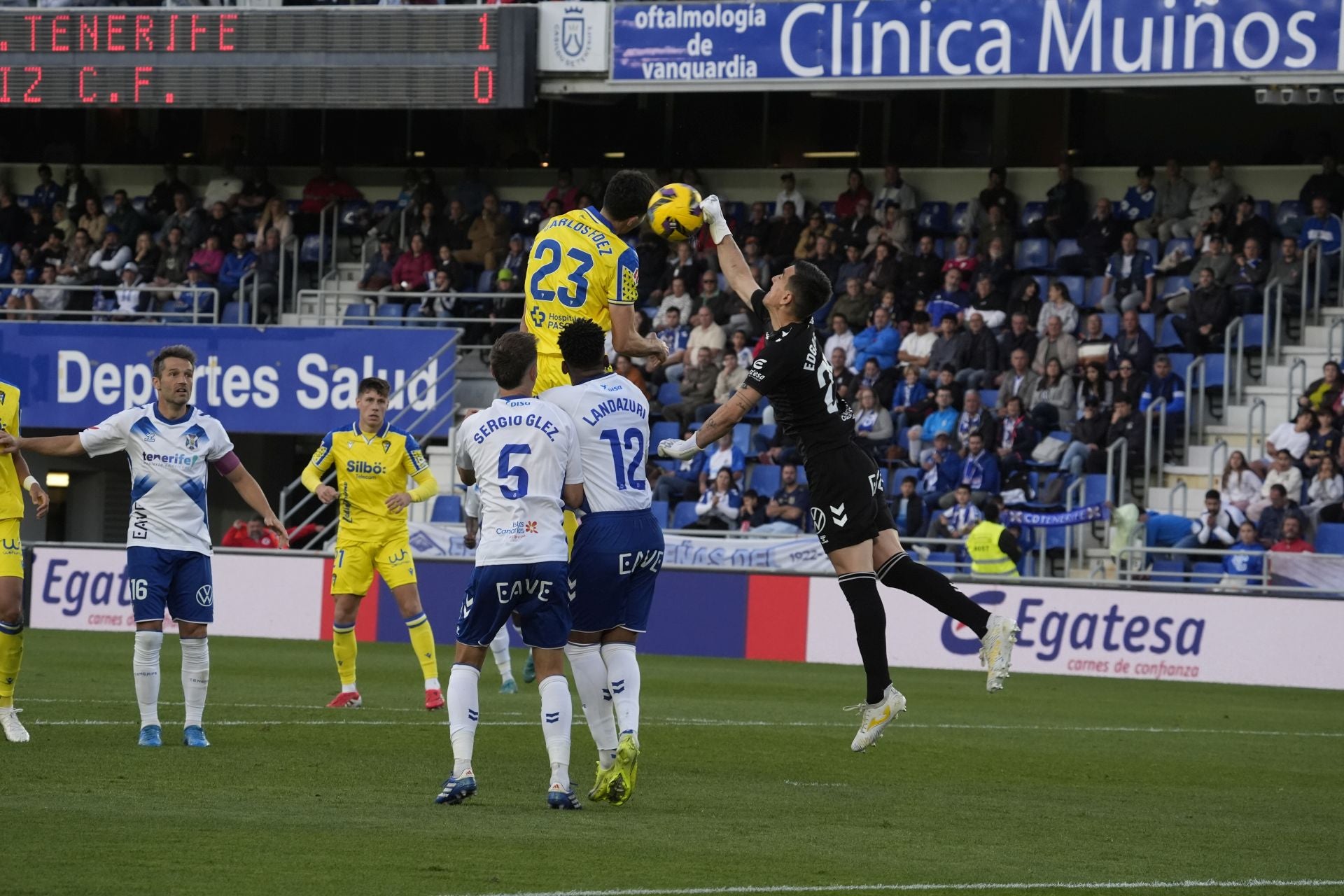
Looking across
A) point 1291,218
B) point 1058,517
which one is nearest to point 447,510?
point 1058,517

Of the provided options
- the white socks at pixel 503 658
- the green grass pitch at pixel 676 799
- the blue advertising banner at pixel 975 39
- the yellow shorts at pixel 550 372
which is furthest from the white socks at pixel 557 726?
the blue advertising banner at pixel 975 39

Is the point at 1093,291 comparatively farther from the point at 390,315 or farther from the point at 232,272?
the point at 232,272

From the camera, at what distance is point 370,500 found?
Result: 602 inches

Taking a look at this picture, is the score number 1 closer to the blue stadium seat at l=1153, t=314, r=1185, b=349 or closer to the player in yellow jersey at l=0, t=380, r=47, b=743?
the blue stadium seat at l=1153, t=314, r=1185, b=349

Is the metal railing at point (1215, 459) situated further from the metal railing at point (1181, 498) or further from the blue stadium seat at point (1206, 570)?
the blue stadium seat at point (1206, 570)

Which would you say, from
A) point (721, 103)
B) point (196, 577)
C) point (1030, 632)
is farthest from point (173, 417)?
point (721, 103)

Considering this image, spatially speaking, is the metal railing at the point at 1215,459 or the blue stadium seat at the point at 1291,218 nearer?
the metal railing at the point at 1215,459

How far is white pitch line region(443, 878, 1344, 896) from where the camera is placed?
22.2 feet

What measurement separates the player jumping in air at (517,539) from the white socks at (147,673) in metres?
3.04

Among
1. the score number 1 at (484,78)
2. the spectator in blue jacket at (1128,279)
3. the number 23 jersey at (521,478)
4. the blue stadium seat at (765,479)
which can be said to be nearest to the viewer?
the number 23 jersey at (521,478)

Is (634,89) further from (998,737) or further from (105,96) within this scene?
(998,737)

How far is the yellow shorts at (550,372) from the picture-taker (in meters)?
10.5

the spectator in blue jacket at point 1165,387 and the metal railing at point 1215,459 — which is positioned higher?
the spectator in blue jacket at point 1165,387

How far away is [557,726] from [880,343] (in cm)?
1749
